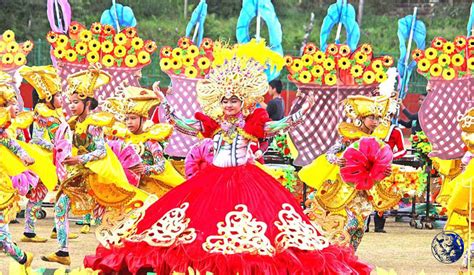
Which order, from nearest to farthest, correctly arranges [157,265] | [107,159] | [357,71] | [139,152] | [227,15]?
[157,265], [107,159], [139,152], [357,71], [227,15]

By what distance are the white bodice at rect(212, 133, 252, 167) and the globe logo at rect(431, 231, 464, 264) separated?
2206 millimetres

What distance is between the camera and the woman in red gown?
9.58 m

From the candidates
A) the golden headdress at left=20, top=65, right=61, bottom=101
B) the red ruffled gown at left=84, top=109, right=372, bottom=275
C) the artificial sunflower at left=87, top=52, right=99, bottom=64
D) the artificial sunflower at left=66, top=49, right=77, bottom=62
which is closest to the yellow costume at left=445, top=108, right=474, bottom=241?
the red ruffled gown at left=84, top=109, right=372, bottom=275

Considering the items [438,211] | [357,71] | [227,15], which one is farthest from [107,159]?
[227,15]

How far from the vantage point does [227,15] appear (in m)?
43.2

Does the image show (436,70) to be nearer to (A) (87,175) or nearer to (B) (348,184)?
(B) (348,184)

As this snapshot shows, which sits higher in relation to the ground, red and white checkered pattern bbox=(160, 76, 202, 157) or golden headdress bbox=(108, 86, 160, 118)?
golden headdress bbox=(108, 86, 160, 118)

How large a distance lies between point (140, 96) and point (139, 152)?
0.49 m

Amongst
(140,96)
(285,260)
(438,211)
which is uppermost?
(140,96)

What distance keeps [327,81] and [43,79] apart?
355cm

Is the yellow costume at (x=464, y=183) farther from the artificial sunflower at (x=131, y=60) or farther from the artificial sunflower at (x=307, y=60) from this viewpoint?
the artificial sunflower at (x=131, y=60)

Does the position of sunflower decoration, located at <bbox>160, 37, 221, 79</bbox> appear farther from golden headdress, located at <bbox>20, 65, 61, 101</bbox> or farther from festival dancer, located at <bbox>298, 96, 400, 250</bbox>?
festival dancer, located at <bbox>298, 96, 400, 250</bbox>

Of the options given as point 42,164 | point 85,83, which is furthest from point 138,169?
point 85,83

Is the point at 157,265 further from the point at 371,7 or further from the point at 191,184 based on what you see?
the point at 371,7
